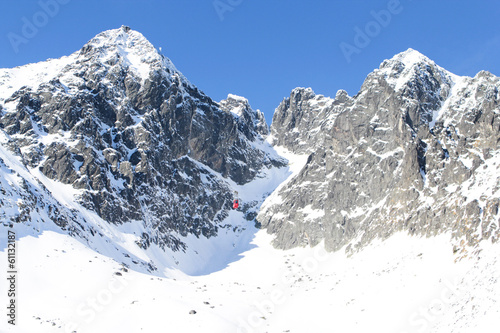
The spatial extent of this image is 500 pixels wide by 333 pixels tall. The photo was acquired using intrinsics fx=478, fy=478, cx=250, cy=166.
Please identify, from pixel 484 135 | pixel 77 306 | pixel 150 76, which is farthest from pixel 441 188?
pixel 150 76

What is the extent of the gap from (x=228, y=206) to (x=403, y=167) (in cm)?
7387

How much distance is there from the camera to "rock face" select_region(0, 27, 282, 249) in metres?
127

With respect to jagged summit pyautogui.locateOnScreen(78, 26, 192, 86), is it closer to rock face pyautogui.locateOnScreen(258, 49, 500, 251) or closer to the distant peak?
rock face pyautogui.locateOnScreen(258, 49, 500, 251)

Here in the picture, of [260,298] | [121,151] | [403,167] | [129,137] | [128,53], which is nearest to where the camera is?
[260,298]

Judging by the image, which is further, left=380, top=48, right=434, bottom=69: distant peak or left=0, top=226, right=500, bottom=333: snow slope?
left=380, top=48, right=434, bottom=69: distant peak

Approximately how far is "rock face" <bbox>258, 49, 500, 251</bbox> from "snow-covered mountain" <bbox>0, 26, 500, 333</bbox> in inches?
18.1

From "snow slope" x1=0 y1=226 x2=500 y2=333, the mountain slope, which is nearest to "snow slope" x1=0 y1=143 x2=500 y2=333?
"snow slope" x1=0 y1=226 x2=500 y2=333

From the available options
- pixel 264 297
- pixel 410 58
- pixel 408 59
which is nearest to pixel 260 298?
pixel 264 297

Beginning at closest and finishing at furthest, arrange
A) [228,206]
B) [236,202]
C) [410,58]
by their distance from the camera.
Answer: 1. [236,202]
2. [410,58]
3. [228,206]

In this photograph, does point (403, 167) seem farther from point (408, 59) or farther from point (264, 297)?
point (408, 59)

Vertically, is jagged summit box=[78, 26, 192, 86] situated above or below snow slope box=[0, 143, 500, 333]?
above

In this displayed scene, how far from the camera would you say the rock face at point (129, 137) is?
12675 centimetres

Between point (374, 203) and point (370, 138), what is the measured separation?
23534 millimetres

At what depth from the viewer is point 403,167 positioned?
112750 mm
